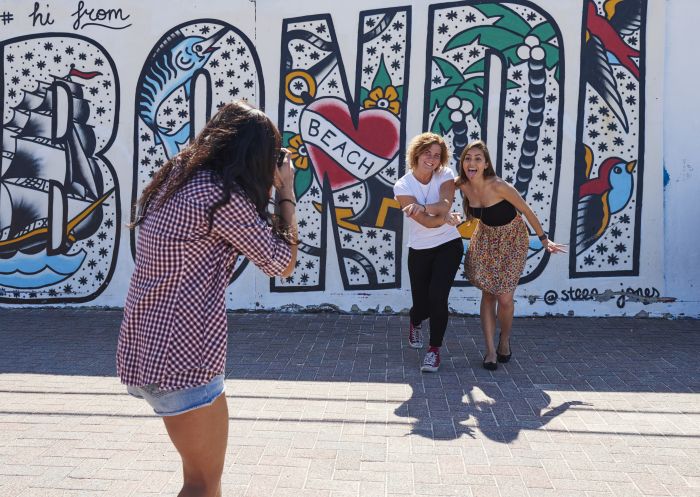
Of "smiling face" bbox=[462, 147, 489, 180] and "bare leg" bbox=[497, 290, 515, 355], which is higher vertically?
"smiling face" bbox=[462, 147, 489, 180]

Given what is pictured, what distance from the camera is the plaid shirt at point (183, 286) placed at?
210 centimetres

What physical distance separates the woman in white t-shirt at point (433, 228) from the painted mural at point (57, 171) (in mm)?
3888

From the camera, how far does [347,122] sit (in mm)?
7469

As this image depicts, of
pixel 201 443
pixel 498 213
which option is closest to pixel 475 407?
pixel 498 213

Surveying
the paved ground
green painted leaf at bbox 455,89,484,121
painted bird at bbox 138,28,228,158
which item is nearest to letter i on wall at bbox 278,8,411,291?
green painted leaf at bbox 455,89,484,121

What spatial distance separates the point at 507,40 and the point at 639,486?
515 centimetres

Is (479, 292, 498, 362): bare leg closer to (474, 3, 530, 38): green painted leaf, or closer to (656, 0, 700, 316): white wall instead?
(656, 0, 700, 316): white wall

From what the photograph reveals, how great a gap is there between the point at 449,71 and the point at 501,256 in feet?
9.05

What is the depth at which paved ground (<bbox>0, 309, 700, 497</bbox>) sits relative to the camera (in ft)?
11.1

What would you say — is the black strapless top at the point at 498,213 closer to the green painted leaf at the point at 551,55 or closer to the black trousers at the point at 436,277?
the black trousers at the point at 436,277

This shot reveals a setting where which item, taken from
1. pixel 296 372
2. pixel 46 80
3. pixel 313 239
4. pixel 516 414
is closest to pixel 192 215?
pixel 516 414

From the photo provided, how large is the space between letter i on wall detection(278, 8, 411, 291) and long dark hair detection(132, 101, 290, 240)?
16.9 feet

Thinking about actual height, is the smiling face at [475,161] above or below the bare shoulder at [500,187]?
above

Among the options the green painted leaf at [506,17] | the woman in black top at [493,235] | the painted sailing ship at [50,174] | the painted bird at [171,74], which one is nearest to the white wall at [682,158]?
the green painted leaf at [506,17]
